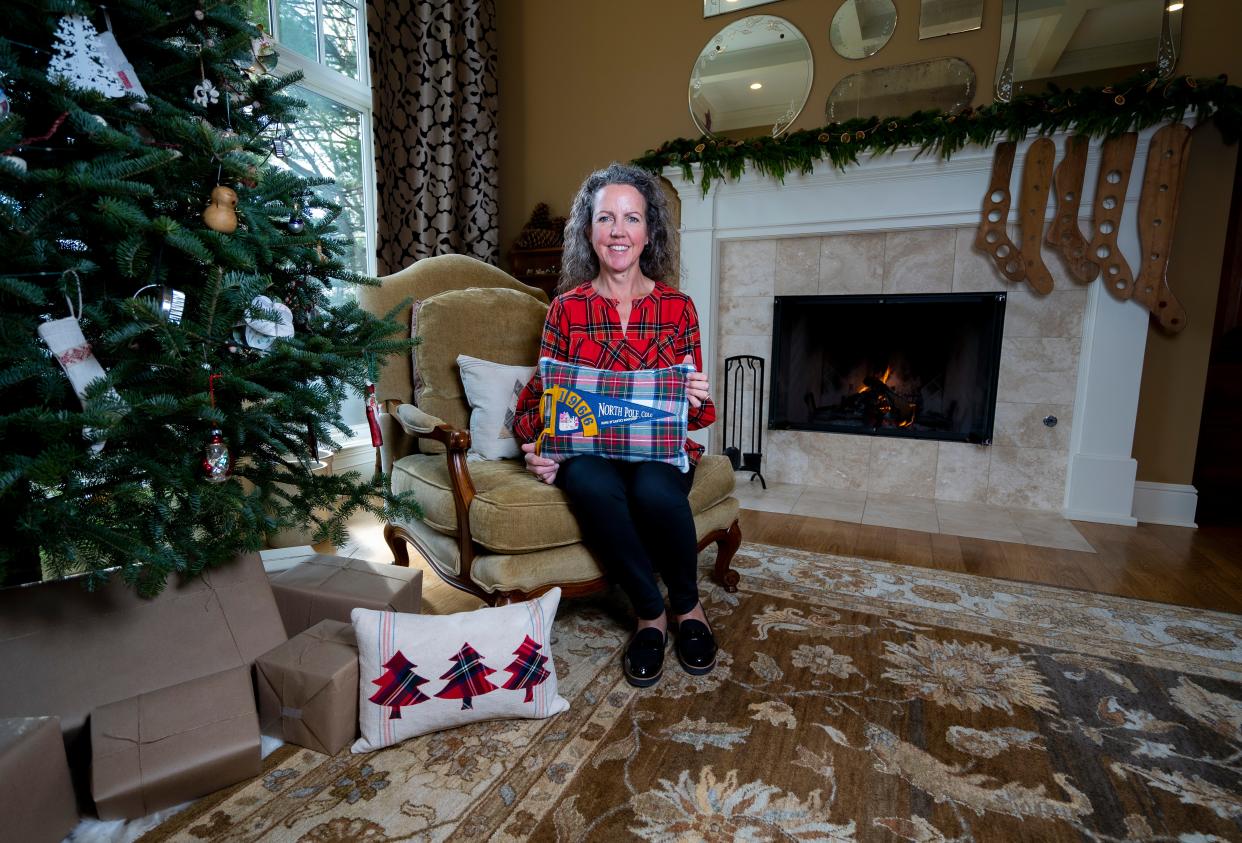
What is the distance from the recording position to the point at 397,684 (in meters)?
1.15

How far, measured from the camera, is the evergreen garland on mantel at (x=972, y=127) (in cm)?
234

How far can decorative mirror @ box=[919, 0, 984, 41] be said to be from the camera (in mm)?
2721

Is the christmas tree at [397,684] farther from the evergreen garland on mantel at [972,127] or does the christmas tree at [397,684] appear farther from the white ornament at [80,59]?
the evergreen garland on mantel at [972,127]

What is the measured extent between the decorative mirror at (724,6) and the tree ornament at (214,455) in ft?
10.2

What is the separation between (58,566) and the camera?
40.0 inches

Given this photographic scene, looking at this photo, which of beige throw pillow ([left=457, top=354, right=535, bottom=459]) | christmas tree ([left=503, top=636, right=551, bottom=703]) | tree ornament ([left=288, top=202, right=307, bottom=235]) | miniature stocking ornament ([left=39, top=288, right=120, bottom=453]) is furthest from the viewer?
beige throw pillow ([left=457, top=354, right=535, bottom=459])

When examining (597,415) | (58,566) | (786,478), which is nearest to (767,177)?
(786,478)

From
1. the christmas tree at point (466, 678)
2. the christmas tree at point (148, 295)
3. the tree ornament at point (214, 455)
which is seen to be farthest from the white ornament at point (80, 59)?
the christmas tree at point (466, 678)

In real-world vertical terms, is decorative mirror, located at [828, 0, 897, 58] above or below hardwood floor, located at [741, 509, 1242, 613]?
above

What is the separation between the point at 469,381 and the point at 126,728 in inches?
43.9

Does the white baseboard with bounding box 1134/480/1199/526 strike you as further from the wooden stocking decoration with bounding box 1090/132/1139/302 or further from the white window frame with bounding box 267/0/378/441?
the white window frame with bounding box 267/0/378/441

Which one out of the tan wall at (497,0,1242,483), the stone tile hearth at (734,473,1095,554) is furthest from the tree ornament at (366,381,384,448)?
the tan wall at (497,0,1242,483)

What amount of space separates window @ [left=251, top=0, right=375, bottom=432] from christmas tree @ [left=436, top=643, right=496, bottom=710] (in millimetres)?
2232

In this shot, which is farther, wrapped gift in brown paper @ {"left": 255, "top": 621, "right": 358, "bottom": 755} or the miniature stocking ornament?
wrapped gift in brown paper @ {"left": 255, "top": 621, "right": 358, "bottom": 755}
